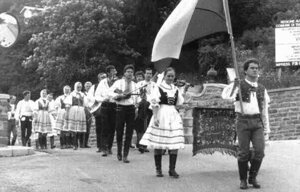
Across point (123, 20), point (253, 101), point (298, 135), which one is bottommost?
point (298, 135)

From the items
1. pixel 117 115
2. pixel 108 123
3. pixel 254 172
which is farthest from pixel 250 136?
pixel 108 123

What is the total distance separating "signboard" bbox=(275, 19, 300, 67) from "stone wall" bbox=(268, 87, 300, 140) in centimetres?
182

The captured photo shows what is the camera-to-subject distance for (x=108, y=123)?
1425cm

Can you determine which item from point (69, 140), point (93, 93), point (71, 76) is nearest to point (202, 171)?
point (93, 93)

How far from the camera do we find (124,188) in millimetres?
9297

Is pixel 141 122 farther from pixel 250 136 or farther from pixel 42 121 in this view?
pixel 250 136

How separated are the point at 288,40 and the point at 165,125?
13.5 meters

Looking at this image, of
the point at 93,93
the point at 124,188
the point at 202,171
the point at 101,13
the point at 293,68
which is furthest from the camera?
the point at 101,13

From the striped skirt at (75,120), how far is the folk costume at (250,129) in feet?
28.6

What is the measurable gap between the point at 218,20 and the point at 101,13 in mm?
25472

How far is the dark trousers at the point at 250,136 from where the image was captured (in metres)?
9.20

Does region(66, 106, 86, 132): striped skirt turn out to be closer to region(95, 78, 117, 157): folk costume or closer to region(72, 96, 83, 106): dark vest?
region(72, 96, 83, 106): dark vest

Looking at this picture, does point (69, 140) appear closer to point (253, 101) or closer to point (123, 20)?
point (253, 101)

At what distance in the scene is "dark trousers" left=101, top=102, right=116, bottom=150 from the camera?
1418cm
